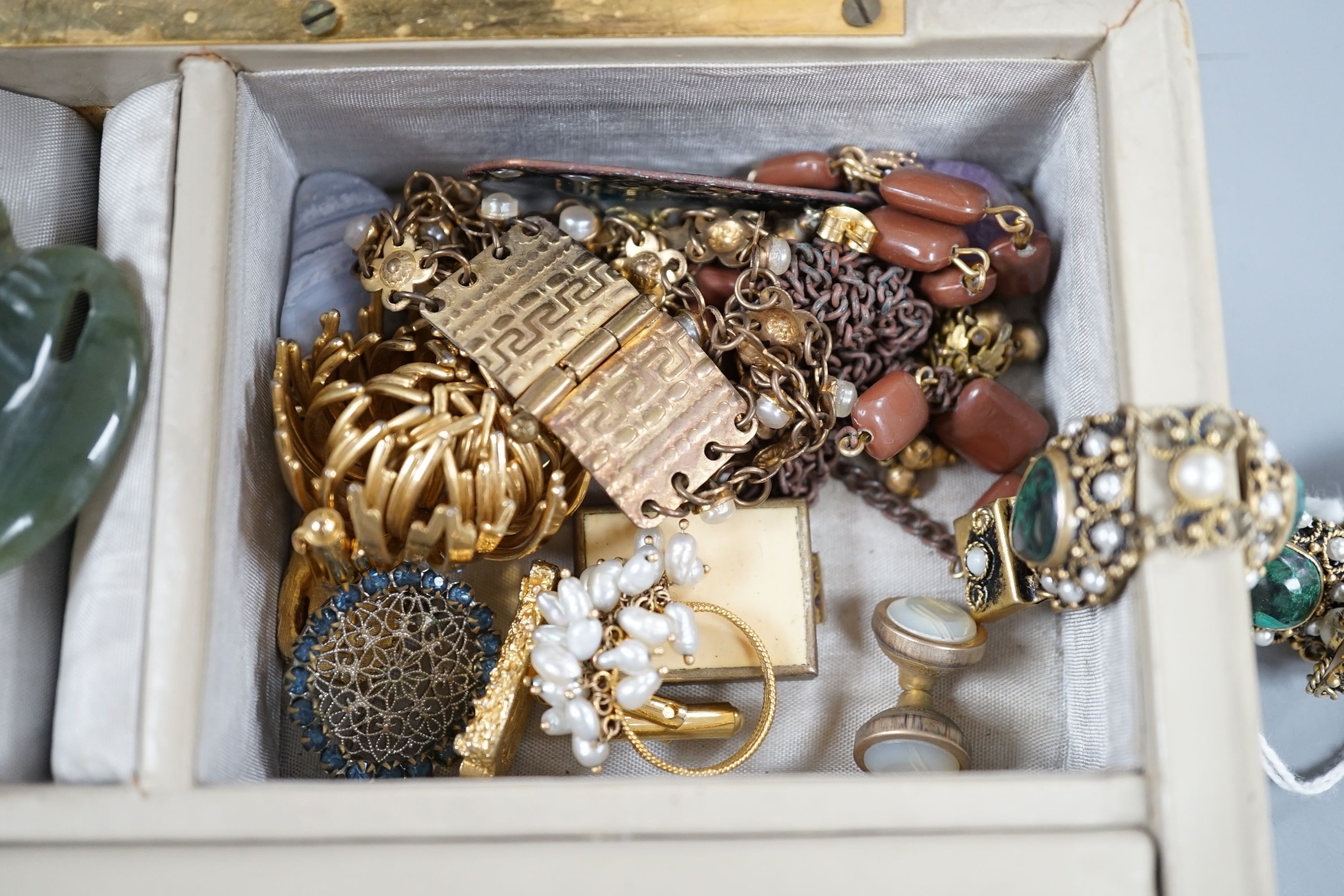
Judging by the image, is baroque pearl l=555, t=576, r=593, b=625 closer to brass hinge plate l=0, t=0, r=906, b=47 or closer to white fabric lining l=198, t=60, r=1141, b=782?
white fabric lining l=198, t=60, r=1141, b=782

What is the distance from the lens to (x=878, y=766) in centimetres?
88

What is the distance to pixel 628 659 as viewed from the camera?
2.69 ft

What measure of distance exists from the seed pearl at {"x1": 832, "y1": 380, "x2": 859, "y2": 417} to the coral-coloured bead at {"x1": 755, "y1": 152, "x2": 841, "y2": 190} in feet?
0.62

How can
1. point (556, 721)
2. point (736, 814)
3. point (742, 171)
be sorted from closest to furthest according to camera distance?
point (736, 814)
point (556, 721)
point (742, 171)

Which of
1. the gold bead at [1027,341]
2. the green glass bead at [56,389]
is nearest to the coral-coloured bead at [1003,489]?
the gold bead at [1027,341]

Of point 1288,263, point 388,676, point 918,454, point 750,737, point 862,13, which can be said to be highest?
point 862,13

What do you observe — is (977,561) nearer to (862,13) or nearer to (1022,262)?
(1022,262)

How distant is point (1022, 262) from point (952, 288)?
6 centimetres

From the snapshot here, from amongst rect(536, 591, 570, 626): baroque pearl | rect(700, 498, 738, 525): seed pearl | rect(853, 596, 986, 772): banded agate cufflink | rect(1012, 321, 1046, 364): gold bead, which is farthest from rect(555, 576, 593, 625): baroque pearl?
rect(1012, 321, 1046, 364): gold bead

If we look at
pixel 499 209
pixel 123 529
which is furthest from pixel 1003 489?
pixel 123 529

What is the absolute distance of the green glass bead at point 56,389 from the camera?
77cm

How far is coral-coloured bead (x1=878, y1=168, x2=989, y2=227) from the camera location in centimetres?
93

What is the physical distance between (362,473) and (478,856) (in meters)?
0.34

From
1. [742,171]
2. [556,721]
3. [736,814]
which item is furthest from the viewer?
[742,171]
